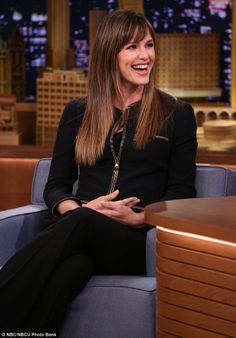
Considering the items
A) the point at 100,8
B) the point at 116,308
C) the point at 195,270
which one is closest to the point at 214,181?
the point at 116,308

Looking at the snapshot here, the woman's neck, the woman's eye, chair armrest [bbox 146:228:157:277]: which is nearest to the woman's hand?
chair armrest [bbox 146:228:157:277]

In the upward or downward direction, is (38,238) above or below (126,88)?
below

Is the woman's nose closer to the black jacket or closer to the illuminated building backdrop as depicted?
the black jacket

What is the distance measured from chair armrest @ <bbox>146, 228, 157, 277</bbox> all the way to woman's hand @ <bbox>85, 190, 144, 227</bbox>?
12 cm

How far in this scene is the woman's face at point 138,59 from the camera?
252 centimetres

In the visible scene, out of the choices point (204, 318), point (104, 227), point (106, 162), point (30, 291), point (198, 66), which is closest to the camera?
point (204, 318)

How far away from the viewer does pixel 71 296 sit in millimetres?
2188

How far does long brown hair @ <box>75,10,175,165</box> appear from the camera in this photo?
251cm

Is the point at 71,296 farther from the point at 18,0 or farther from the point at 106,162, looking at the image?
the point at 18,0

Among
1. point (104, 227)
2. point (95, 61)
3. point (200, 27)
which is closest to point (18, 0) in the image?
point (200, 27)

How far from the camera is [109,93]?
2600 millimetres

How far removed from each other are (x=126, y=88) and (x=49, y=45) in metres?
1.75

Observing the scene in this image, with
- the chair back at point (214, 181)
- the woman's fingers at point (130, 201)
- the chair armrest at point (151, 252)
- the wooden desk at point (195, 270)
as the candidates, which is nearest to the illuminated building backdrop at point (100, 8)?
the chair back at point (214, 181)

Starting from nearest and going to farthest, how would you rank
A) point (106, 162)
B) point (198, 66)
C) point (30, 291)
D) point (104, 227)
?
point (30, 291)
point (104, 227)
point (106, 162)
point (198, 66)
